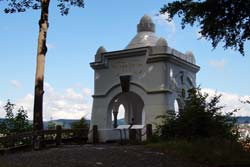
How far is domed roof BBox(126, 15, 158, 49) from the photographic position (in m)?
22.0

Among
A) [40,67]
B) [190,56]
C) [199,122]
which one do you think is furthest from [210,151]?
[190,56]

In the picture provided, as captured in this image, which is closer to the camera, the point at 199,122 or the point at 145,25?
the point at 199,122

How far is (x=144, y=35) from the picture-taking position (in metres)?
22.8

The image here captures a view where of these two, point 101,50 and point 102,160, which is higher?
point 101,50

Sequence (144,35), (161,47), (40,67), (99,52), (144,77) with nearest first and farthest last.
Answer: (40,67) < (161,47) < (144,77) < (99,52) < (144,35)

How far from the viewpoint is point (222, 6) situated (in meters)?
11.0

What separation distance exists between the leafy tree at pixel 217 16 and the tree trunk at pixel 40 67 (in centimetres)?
683

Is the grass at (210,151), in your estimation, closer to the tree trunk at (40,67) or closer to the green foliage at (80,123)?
the tree trunk at (40,67)

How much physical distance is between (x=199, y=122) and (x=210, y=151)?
2994mm

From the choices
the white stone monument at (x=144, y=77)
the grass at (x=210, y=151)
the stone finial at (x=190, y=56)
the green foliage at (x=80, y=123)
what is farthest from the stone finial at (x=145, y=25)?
the grass at (x=210, y=151)

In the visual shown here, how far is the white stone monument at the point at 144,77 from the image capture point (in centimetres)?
1977

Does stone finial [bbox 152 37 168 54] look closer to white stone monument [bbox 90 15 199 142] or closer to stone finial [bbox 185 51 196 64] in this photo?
white stone monument [bbox 90 15 199 142]

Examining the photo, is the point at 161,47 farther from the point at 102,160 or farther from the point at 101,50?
the point at 102,160

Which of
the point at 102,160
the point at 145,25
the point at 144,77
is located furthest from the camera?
the point at 145,25
